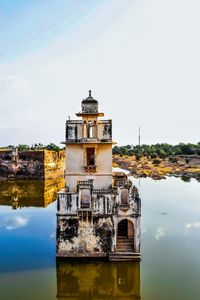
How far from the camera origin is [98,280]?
15.0 m

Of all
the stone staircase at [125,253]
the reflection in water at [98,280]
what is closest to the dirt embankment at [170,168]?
the stone staircase at [125,253]

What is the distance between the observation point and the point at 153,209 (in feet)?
97.7

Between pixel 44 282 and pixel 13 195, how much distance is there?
78.3 feet

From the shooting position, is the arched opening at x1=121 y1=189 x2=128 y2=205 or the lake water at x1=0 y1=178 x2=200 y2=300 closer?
the lake water at x1=0 y1=178 x2=200 y2=300

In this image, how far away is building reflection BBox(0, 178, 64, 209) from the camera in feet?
109

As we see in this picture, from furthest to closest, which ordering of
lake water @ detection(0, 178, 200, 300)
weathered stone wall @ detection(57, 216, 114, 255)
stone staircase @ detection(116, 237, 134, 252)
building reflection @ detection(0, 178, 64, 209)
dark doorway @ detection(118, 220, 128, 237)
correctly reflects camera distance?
1. building reflection @ detection(0, 178, 64, 209)
2. dark doorway @ detection(118, 220, 128, 237)
3. stone staircase @ detection(116, 237, 134, 252)
4. weathered stone wall @ detection(57, 216, 114, 255)
5. lake water @ detection(0, 178, 200, 300)

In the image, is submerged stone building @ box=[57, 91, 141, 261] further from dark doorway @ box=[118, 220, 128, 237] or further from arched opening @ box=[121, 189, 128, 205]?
dark doorway @ box=[118, 220, 128, 237]

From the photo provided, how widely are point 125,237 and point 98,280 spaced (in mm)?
3120

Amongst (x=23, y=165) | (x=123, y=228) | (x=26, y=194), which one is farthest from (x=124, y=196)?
(x=23, y=165)

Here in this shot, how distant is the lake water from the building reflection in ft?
20.8

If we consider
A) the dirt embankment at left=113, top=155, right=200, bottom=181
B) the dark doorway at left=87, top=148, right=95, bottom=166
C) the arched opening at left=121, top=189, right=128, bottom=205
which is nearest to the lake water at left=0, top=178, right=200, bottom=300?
the arched opening at left=121, top=189, right=128, bottom=205

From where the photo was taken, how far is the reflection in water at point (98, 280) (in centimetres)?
1412

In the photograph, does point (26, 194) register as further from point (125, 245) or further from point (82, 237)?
→ point (125, 245)

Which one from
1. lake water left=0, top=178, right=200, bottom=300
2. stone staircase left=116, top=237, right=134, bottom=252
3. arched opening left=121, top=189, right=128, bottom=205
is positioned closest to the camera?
lake water left=0, top=178, right=200, bottom=300
